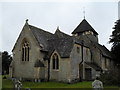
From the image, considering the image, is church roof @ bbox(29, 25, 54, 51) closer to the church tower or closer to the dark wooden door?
the dark wooden door

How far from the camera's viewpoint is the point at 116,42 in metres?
50.9

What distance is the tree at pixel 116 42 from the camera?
50.6 m

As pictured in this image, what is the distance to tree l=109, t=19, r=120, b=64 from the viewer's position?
166ft

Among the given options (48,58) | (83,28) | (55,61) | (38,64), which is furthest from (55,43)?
(83,28)

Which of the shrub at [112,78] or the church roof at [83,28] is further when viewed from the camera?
the church roof at [83,28]

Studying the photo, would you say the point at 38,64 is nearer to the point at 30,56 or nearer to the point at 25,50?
the point at 30,56

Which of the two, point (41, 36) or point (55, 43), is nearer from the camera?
point (55, 43)

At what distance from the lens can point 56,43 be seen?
3925 centimetres

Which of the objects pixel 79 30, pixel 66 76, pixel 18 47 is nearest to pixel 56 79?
pixel 66 76

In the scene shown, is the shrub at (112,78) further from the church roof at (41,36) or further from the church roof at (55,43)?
the church roof at (41,36)

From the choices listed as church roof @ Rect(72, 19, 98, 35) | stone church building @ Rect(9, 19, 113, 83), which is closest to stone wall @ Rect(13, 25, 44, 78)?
stone church building @ Rect(9, 19, 113, 83)

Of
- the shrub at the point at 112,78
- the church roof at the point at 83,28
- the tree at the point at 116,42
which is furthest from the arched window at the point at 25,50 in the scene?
the tree at the point at 116,42

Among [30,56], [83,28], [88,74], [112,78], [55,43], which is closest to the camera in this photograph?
[112,78]

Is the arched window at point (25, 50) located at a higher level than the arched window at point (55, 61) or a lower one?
higher
